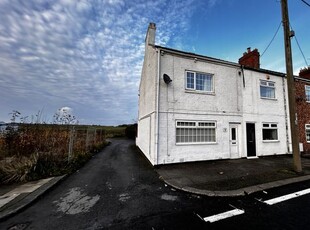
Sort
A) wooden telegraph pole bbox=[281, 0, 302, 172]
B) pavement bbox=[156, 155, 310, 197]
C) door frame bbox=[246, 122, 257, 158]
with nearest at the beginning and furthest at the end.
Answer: pavement bbox=[156, 155, 310, 197] → wooden telegraph pole bbox=[281, 0, 302, 172] → door frame bbox=[246, 122, 257, 158]

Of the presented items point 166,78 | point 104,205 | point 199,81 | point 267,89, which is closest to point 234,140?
point 199,81

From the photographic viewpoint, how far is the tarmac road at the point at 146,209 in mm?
3443

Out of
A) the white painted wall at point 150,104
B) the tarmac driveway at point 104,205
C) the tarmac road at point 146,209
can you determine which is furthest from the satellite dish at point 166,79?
the tarmac road at point 146,209

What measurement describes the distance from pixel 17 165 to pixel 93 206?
171 inches

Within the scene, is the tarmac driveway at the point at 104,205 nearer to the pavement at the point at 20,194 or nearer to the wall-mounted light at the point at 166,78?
the pavement at the point at 20,194

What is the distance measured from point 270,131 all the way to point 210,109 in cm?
580

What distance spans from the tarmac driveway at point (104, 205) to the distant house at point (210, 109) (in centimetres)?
306

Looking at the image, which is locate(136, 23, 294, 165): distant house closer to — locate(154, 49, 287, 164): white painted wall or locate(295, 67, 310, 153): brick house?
locate(154, 49, 287, 164): white painted wall

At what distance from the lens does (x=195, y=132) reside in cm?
948

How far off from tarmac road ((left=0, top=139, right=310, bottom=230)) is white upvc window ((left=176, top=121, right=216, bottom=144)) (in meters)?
3.74

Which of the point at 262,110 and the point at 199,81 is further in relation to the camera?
the point at 262,110

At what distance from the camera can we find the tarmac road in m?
3.44

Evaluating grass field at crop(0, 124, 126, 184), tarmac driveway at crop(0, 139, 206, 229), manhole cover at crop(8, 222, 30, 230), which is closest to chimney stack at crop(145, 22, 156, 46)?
grass field at crop(0, 124, 126, 184)

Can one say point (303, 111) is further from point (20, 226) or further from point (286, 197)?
point (20, 226)
